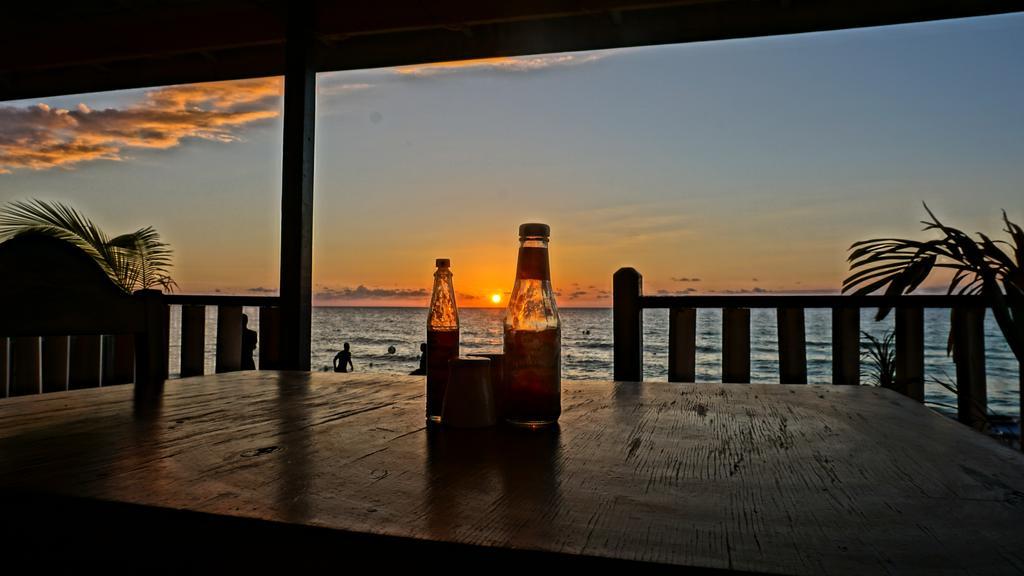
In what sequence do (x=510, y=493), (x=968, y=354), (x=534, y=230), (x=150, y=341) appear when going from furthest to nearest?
(x=968, y=354) → (x=150, y=341) → (x=534, y=230) → (x=510, y=493)

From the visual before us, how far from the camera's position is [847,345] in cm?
247

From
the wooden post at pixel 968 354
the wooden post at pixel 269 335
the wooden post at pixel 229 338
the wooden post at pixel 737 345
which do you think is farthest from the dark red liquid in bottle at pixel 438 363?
the wooden post at pixel 229 338

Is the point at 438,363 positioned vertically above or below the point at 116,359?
above

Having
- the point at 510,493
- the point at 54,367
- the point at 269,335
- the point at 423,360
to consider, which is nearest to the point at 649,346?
the point at 269,335

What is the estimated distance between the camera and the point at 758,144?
390 inches

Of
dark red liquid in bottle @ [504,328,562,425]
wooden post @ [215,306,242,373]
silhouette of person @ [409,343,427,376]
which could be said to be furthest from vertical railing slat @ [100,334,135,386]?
dark red liquid in bottle @ [504,328,562,425]

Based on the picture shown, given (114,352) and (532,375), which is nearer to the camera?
(532,375)

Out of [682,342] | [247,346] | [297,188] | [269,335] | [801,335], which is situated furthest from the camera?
[247,346]

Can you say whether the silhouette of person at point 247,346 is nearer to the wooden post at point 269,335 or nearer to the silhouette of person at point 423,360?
the wooden post at point 269,335

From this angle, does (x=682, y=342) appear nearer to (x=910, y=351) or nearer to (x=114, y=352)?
(x=910, y=351)

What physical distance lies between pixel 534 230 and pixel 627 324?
182cm

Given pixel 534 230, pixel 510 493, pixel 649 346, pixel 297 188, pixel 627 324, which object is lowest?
pixel 649 346

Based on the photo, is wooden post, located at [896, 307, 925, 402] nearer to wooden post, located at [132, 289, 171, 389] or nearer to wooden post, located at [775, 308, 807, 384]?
wooden post, located at [775, 308, 807, 384]

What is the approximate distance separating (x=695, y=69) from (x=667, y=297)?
619 cm
